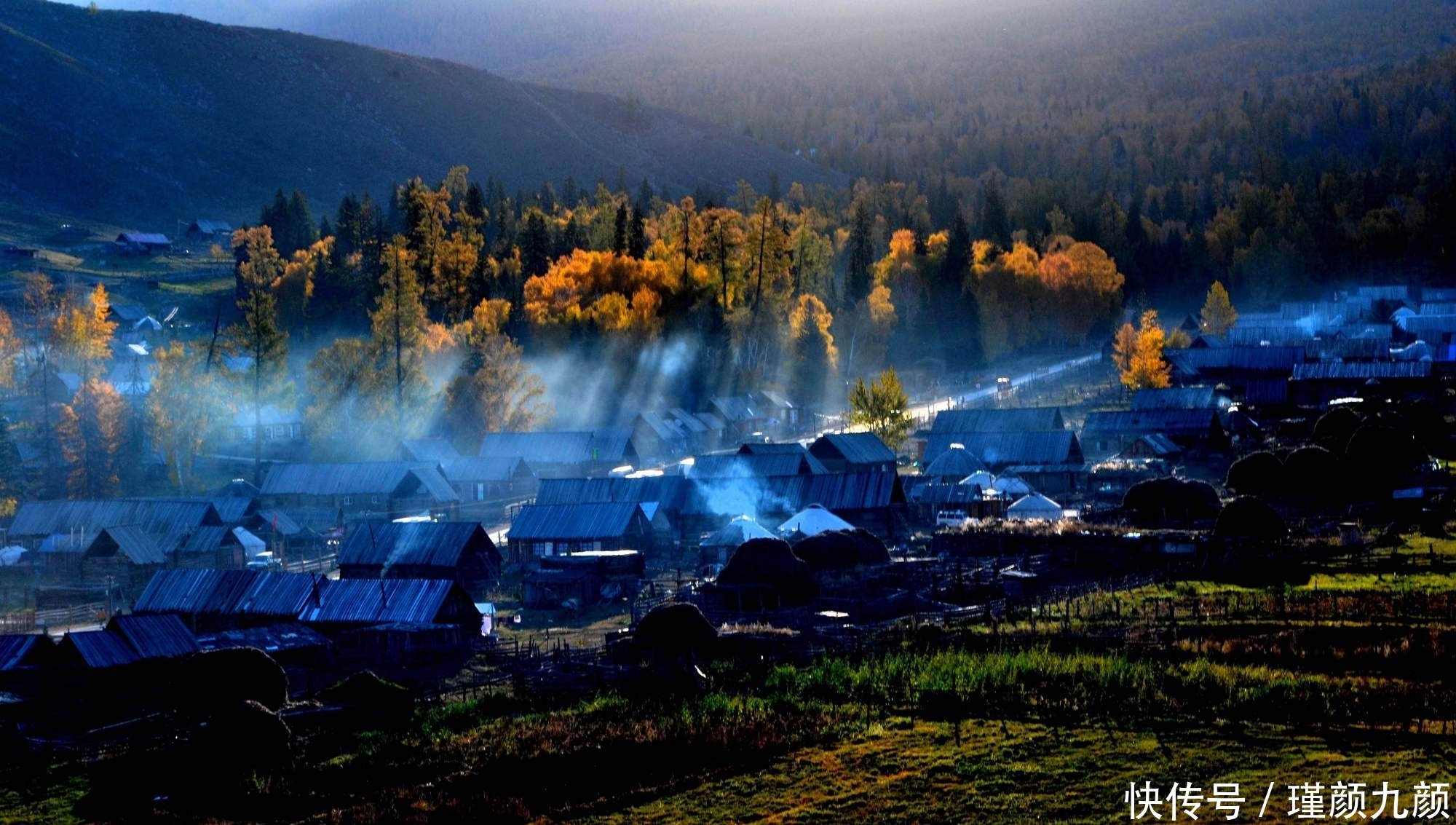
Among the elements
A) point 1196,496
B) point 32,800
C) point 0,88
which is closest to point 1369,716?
point 32,800

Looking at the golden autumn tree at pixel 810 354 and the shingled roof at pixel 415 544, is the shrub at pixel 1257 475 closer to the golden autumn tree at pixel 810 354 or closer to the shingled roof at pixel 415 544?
the shingled roof at pixel 415 544

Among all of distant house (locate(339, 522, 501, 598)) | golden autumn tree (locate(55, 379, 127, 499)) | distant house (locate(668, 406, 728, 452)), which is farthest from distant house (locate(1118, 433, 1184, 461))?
golden autumn tree (locate(55, 379, 127, 499))

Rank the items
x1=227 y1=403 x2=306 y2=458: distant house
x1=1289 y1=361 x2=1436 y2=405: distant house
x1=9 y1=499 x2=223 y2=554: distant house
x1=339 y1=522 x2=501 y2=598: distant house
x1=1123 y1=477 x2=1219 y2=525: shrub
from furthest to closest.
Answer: x1=1289 y1=361 x2=1436 y2=405: distant house
x1=227 y1=403 x2=306 y2=458: distant house
x1=9 y1=499 x2=223 y2=554: distant house
x1=1123 y1=477 x2=1219 y2=525: shrub
x1=339 y1=522 x2=501 y2=598: distant house

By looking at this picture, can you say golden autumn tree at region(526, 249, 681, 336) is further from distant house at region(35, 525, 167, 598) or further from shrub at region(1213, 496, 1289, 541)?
shrub at region(1213, 496, 1289, 541)

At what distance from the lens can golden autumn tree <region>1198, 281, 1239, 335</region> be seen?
408ft

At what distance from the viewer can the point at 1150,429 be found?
79.6 metres

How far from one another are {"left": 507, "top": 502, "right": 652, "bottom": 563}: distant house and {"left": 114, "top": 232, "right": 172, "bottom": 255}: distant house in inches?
3589

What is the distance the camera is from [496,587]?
5466 centimetres

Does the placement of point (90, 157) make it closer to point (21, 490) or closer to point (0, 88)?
point (0, 88)

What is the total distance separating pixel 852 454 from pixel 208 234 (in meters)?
95.2

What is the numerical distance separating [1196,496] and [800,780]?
112 feet

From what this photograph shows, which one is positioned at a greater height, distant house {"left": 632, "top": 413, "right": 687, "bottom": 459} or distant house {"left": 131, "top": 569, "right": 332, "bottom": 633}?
distant house {"left": 632, "top": 413, "right": 687, "bottom": 459}

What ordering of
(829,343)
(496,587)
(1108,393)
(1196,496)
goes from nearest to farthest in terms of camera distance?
(496,587)
(1196,496)
(1108,393)
(829,343)

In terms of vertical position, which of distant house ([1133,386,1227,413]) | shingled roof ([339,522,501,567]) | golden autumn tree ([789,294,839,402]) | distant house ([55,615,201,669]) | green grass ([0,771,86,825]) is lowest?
green grass ([0,771,86,825])
